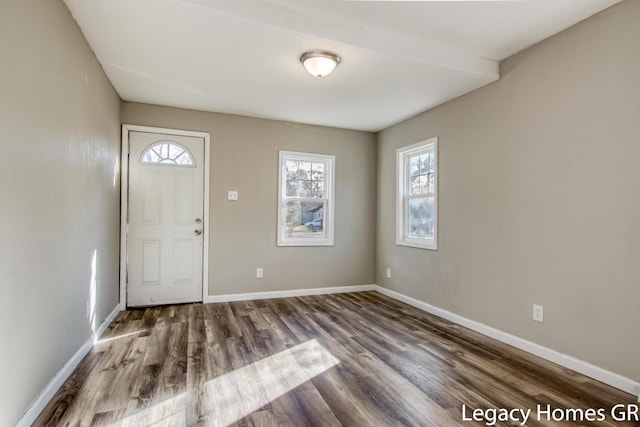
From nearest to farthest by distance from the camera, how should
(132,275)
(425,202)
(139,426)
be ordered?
(139,426)
(132,275)
(425,202)

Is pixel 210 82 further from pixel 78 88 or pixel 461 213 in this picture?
pixel 461 213

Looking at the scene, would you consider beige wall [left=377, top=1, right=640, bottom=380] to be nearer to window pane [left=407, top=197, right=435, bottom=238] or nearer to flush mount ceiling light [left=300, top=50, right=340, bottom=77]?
window pane [left=407, top=197, right=435, bottom=238]

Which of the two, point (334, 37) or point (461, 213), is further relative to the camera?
point (461, 213)

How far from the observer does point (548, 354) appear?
263 centimetres

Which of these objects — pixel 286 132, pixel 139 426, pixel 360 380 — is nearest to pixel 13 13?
pixel 139 426

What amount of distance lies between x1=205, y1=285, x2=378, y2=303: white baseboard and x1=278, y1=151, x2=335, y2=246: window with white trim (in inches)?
25.8

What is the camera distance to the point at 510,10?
2312 mm

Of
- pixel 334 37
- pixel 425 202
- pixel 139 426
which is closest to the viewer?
pixel 139 426

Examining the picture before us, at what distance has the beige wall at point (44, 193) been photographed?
1546 millimetres

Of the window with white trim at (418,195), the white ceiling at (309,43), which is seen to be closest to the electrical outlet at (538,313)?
the window with white trim at (418,195)

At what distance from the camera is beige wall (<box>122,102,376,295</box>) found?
4.28 m

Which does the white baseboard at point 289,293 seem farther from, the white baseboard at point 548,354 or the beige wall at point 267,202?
the white baseboard at point 548,354

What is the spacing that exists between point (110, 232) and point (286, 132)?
8.09ft

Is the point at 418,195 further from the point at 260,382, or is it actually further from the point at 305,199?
the point at 260,382
